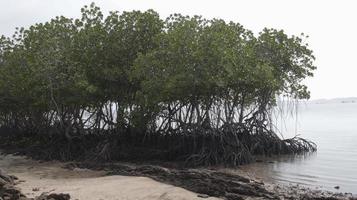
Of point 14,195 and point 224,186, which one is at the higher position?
point 224,186

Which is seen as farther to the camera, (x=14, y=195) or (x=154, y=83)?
(x=154, y=83)

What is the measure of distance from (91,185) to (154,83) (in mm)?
4744

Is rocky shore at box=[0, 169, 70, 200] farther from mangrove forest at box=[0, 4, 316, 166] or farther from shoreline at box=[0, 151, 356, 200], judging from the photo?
mangrove forest at box=[0, 4, 316, 166]

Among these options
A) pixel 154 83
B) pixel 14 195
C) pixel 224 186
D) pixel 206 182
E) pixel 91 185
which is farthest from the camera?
pixel 154 83

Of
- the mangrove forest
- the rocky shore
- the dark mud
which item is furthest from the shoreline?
the mangrove forest

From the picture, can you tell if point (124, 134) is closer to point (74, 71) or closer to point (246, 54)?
point (74, 71)

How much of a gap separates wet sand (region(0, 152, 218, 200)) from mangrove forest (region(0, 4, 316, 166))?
2.29 metres

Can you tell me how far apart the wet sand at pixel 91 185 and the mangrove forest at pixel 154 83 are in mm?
2295

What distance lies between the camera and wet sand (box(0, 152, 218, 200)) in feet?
30.1

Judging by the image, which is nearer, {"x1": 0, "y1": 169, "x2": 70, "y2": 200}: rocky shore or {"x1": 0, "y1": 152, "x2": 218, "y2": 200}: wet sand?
{"x1": 0, "y1": 169, "x2": 70, "y2": 200}: rocky shore

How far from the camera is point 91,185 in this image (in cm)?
1042

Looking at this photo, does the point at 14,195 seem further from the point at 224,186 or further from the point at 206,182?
the point at 224,186

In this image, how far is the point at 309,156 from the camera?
18.9m

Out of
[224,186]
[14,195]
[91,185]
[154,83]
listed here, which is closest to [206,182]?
[224,186]
